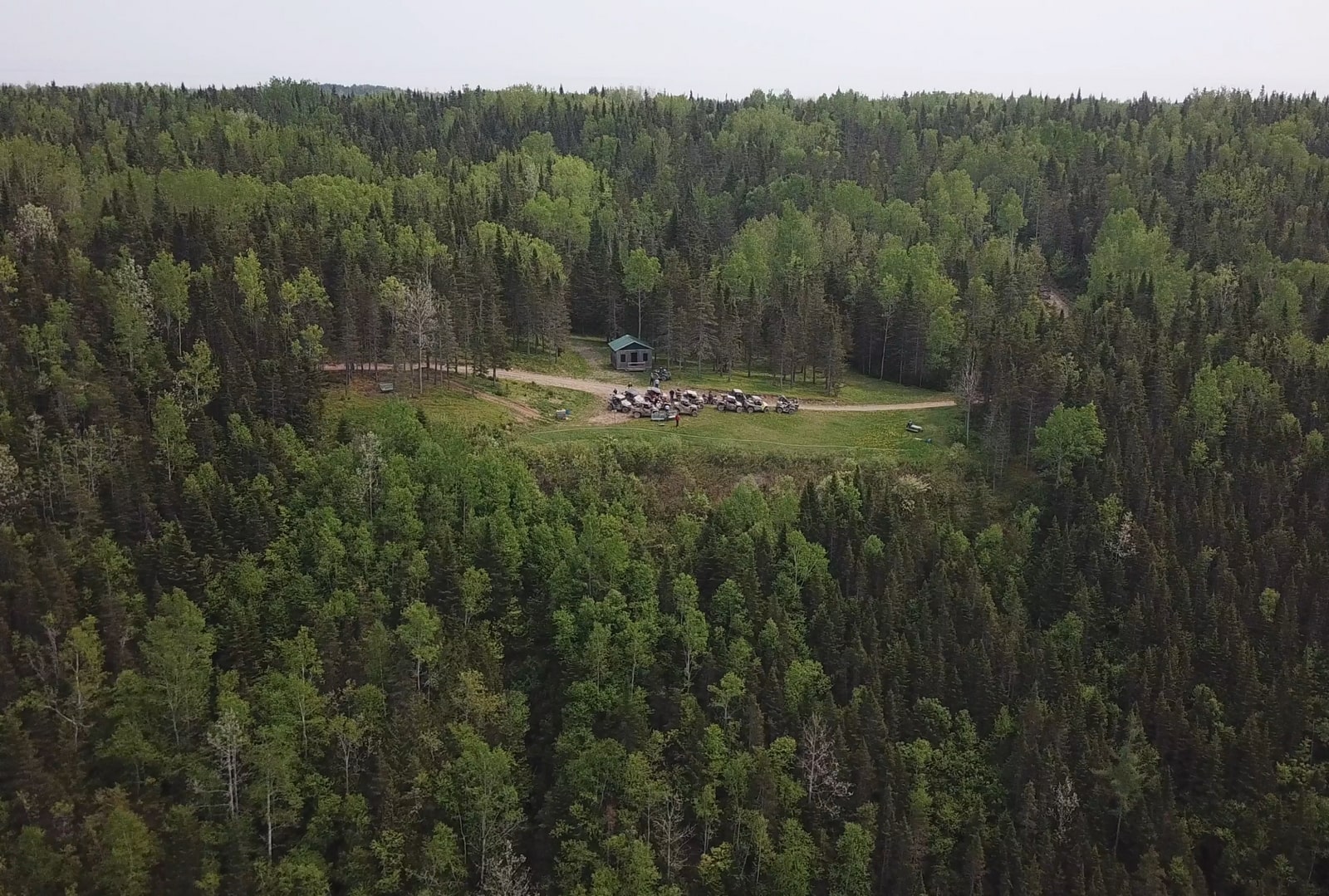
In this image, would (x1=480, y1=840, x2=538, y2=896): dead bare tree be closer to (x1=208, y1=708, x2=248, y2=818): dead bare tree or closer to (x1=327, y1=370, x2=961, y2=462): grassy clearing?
(x1=208, y1=708, x2=248, y2=818): dead bare tree

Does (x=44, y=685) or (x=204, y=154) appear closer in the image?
(x=44, y=685)

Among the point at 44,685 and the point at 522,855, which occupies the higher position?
the point at 44,685

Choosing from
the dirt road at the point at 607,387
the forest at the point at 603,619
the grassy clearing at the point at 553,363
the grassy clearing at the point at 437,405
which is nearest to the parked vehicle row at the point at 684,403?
the dirt road at the point at 607,387

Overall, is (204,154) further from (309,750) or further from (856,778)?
(856,778)

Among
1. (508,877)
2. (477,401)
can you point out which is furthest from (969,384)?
(508,877)

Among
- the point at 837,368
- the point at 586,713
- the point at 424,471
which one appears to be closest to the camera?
the point at 586,713

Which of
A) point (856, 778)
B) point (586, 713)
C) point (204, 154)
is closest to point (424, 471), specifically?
point (586, 713)

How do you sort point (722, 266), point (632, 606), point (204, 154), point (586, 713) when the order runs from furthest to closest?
point (204, 154), point (722, 266), point (632, 606), point (586, 713)
